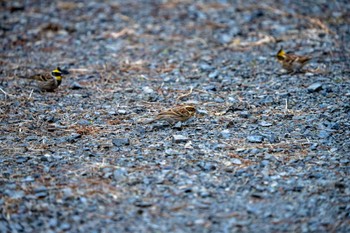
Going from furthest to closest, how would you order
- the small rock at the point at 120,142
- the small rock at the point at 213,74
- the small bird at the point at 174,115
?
1. the small rock at the point at 213,74
2. the small bird at the point at 174,115
3. the small rock at the point at 120,142

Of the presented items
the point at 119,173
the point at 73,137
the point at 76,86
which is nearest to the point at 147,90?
the point at 76,86

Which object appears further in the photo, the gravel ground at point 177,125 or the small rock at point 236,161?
the small rock at point 236,161

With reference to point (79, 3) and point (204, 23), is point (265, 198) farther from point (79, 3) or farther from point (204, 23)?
point (79, 3)

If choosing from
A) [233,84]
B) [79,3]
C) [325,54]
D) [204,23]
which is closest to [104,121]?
[233,84]

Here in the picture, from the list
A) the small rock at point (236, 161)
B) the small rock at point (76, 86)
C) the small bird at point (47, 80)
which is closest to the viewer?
the small rock at point (236, 161)

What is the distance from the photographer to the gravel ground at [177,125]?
238 inches

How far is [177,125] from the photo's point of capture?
808 centimetres

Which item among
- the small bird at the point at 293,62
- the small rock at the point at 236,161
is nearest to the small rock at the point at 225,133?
the small rock at the point at 236,161

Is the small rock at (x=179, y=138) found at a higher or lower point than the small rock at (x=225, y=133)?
higher

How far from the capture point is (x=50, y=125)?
8305mm

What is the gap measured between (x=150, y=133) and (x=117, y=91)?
195 cm

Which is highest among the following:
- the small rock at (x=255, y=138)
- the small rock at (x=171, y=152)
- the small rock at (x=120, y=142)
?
the small rock at (x=171, y=152)

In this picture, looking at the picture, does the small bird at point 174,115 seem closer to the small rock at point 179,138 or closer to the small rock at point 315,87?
the small rock at point 179,138

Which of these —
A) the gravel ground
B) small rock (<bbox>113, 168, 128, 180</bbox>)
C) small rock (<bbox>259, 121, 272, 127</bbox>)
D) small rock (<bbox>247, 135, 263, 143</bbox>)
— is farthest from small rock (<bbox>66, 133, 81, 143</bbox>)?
small rock (<bbox>259, 121, 272, 127</bbox>)
